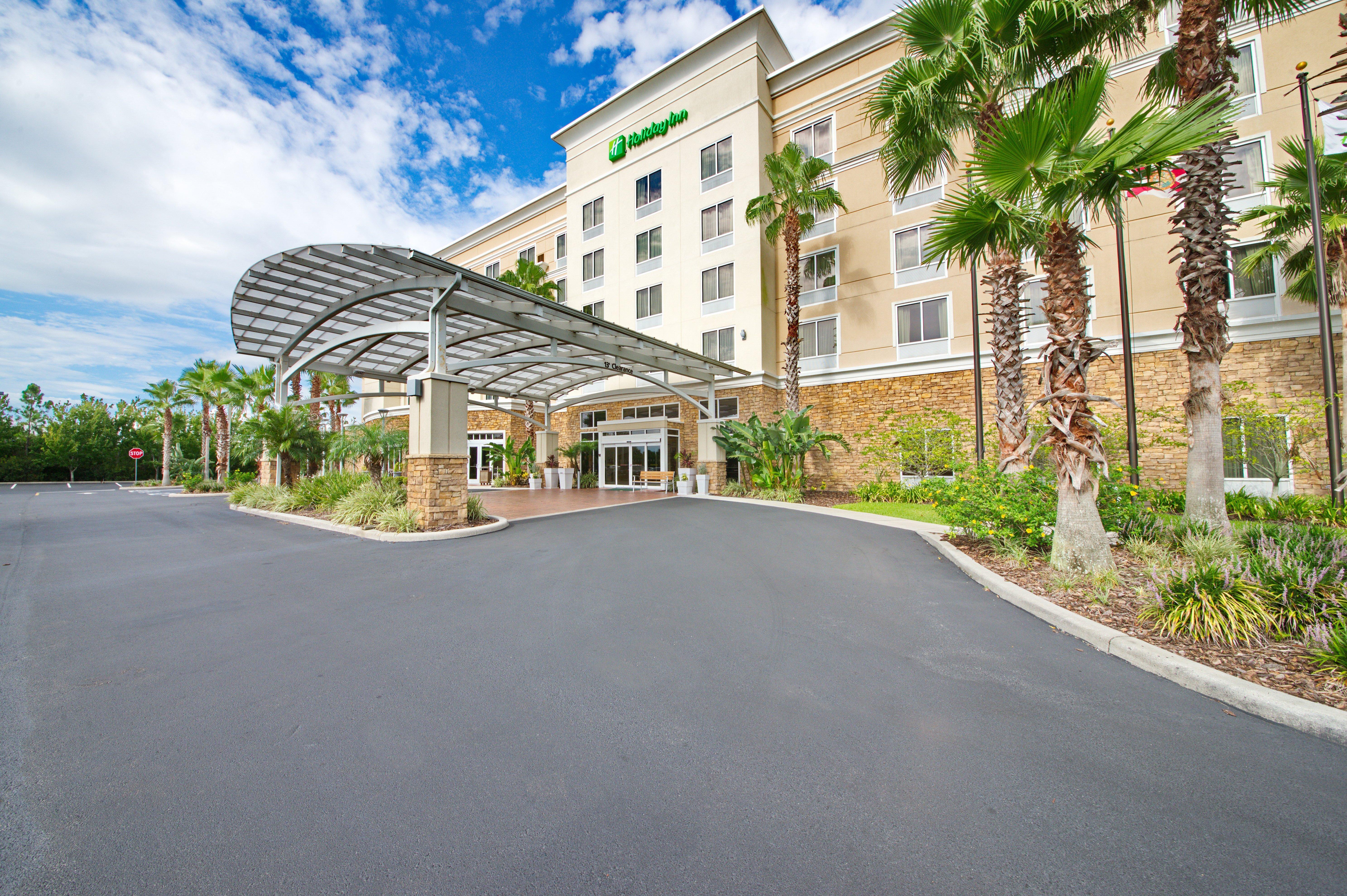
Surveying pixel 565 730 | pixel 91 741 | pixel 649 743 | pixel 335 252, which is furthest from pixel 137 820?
pixel 335 252

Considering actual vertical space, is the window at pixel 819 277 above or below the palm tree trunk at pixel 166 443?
above

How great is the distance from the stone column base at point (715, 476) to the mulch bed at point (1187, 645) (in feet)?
40.5

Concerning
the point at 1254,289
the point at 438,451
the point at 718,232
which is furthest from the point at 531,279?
the point at 1254,289

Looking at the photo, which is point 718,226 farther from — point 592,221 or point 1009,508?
point 1009,508

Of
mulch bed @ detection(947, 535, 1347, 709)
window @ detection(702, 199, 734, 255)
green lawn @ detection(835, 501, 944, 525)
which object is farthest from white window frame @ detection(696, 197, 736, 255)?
mulch bed @ detection(947, 535, 1347, 709)

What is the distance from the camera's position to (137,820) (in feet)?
7.45

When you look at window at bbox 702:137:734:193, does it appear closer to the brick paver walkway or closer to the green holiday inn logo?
the green holiday inn logo

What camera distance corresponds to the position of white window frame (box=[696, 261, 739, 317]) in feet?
67.3

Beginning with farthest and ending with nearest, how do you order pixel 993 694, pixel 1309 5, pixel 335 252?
pixel 1309 5 → pixel 335 252 → pixel 993 694

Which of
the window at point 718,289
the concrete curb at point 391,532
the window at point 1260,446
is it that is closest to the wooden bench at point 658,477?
the window at point 718,289

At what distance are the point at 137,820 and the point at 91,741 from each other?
110 cm

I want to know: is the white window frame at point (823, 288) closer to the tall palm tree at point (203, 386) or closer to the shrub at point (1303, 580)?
the shrub at point (1303, 580)

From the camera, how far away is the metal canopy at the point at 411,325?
10.9 m

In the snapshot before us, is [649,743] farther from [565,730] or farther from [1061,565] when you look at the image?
[1061,565]
